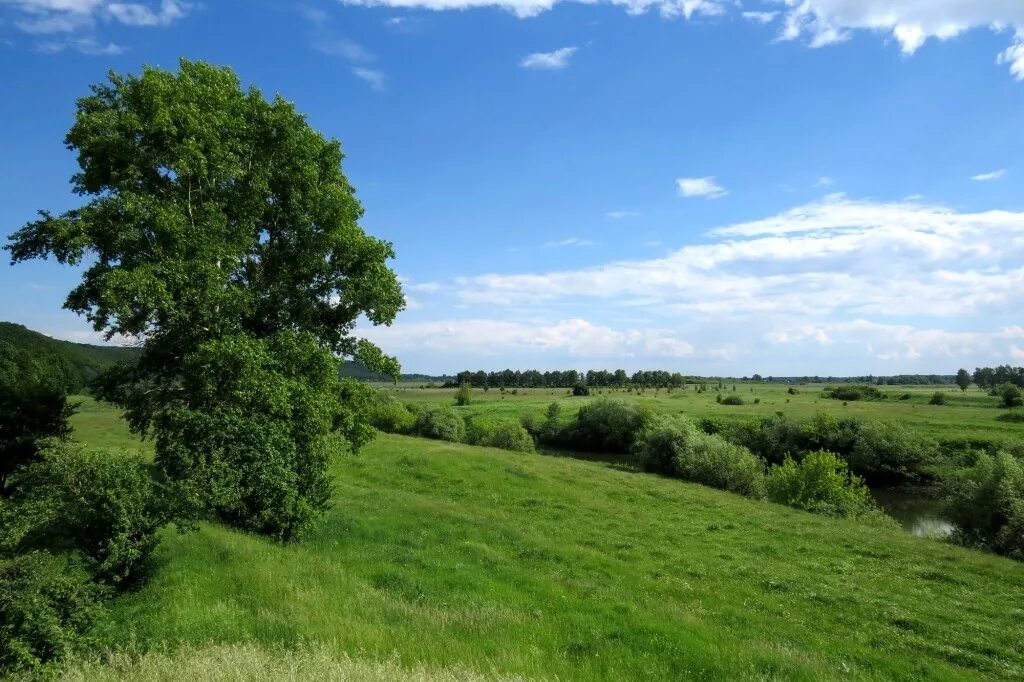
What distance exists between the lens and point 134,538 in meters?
12.6

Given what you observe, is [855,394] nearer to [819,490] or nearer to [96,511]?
[819,490]

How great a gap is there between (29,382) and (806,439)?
76326 millimetres

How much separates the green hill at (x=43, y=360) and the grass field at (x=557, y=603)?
457 inches

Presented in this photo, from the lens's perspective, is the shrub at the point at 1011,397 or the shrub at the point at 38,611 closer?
the shrub at the point at 38,611

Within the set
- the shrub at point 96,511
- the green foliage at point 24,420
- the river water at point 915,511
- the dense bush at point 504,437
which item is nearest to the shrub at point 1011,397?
the river water at point 915,511

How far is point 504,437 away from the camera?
7050 cm

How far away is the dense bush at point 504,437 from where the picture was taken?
69.4m

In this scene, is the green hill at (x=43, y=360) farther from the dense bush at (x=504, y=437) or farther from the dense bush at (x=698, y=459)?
the dense bush at (x=504, y=437)

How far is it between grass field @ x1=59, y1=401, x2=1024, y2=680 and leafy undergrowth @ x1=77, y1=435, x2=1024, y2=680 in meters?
0.06

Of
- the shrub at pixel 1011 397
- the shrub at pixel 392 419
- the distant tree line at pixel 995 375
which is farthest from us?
the distant tree line at pixel 995 375

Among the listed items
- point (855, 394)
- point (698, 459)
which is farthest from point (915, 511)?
point (855, 394)

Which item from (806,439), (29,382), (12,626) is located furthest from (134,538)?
(806,439)

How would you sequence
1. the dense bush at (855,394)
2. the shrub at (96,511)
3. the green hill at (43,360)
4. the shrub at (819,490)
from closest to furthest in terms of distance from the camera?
1. the shrub at (96,511)
2. the green hill at (43,360)
3. the shrub at (819,490)
4. the dense bush at (855,394)

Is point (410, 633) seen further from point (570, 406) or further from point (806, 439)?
point (570, 406)
